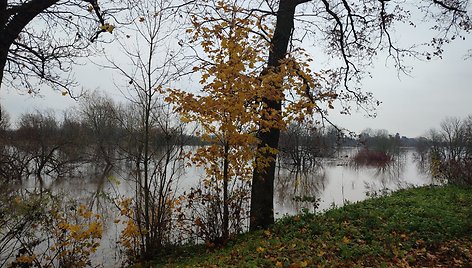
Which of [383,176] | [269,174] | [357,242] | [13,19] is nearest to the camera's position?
[13,19]

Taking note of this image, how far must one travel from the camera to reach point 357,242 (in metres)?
5.73

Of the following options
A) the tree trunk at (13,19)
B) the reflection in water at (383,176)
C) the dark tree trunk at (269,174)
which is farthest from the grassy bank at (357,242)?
the reflection in water at (383,176)

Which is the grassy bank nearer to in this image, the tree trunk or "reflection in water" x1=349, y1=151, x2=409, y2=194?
the tree trunk

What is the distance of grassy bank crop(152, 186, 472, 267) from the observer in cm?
491

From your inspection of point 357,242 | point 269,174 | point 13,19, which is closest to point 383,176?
point 269,174

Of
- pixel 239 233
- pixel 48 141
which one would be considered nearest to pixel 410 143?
pixel 48 141

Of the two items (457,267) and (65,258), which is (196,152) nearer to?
(65,258)

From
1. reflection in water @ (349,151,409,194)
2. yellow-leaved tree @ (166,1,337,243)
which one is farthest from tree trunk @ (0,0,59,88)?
reflection in water @ (349,151,409,194)

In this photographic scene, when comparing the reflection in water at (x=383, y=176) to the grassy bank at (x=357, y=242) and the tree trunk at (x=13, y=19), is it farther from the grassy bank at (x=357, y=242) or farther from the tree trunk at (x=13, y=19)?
the tree trunk at (x=13, y=19)

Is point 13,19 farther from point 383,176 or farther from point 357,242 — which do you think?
point 383,176

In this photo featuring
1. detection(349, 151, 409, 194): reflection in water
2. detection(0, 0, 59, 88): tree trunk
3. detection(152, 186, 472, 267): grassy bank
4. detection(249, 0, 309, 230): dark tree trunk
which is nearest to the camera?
detection(0, 0, 59, 88): tree trunk

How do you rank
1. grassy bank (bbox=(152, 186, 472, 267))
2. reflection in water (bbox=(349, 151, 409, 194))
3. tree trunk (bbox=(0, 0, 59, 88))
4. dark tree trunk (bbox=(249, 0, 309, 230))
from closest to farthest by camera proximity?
tree trunk (bbox=(0, 0, 59, 88)) → grassy bank (bbox=(152, 186, 472, 267)) → dark tree trunk (bbox=(249, 0, 309, 230)) → reflection in water (bbox=(349, 151, 409, 194))

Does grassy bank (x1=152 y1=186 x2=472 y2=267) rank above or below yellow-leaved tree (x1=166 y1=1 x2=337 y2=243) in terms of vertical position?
below

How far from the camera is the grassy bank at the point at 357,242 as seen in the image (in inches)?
193
